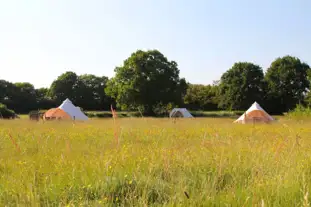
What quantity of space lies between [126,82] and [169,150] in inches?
1407

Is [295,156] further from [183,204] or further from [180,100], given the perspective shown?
[180,100]

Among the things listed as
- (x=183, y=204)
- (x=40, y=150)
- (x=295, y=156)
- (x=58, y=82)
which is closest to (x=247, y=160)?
(x=295, y=156)

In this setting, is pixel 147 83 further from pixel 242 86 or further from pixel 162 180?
pixel 162 180

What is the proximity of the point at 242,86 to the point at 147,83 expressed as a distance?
13.5m

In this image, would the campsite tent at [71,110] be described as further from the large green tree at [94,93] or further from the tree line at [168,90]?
the large green tree at [94,93]

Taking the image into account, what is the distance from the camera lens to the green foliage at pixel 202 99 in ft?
177

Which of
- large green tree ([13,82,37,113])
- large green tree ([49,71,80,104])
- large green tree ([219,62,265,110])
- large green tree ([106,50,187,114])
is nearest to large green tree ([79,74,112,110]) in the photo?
large green tree ([49,71,80,104])

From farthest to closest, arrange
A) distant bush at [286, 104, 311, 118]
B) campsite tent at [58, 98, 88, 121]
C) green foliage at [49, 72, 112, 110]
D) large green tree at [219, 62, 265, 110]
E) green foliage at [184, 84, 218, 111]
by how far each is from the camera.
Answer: green foliage at [49, 72, 112, 110] < green foliage at [184, 84, 218, 111] < large green tree at [219, 62, 265, 110] < campsite tent at [58, 98, 88, 121] < distant bush at [286, 104, 311, 118]

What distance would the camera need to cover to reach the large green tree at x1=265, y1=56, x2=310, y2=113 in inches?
1753

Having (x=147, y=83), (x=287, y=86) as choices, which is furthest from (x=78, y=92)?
(x=287, y=86)

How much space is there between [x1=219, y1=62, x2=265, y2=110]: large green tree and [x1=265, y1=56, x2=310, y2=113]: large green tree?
1.58 m

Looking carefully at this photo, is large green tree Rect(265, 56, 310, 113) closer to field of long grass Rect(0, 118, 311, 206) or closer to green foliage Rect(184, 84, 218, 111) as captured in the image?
green foliage Rect(184, 84, 218, 111)

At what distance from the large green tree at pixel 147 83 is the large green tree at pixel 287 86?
42.0 feet

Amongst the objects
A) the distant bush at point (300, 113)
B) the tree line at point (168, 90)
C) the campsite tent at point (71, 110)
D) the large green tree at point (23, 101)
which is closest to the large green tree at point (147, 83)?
the tree line at point (168, 90)
